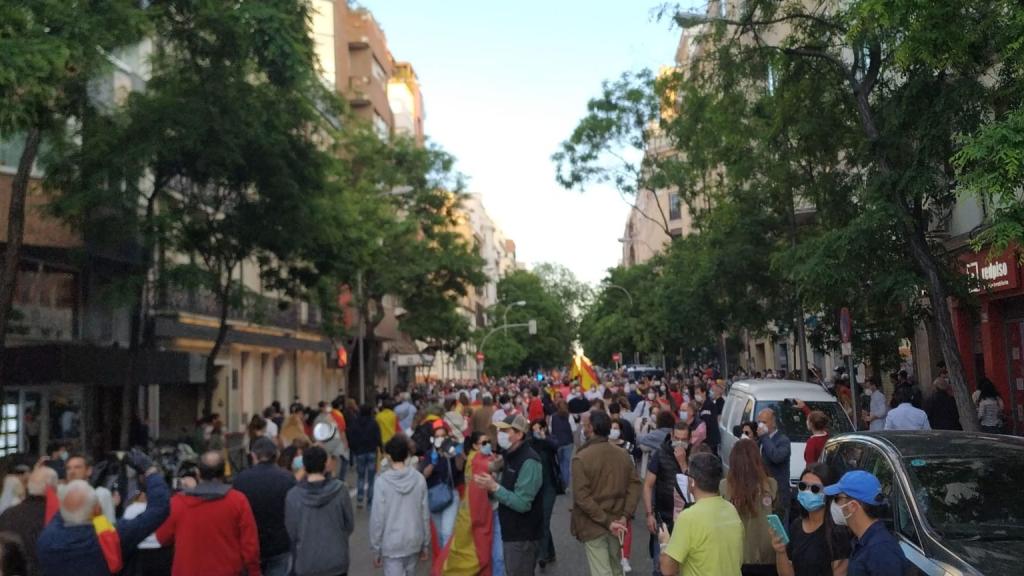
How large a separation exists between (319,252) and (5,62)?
11.7 m

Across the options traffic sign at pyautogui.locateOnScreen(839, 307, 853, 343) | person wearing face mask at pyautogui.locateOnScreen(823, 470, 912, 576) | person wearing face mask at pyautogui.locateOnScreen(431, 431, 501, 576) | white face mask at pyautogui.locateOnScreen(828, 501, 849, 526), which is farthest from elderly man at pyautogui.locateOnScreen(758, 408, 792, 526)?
traffic sign at pyautogui.locateOnScreen(839, 307, 853, 343)

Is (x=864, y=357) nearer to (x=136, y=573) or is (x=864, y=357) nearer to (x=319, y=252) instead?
(x=319, y=252)

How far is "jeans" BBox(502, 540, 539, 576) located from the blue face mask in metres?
3.30

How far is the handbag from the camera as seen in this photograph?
34.4 feet

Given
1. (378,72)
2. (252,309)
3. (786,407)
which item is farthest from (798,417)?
(378,72)

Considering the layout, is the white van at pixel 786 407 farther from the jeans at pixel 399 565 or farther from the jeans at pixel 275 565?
the jeans at pixel 275 565

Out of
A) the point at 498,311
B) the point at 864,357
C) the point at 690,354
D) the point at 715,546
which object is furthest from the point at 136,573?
the point at 498,311

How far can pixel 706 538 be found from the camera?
5.91 m

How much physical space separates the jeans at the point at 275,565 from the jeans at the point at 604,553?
245 centimetres

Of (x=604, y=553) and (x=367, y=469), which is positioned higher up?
(x=367, y=469)

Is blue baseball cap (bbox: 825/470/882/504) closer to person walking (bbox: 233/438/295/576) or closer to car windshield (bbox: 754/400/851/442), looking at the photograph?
person walking (bbox: 233/438/295/576)

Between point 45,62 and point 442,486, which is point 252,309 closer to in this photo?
point 45,62

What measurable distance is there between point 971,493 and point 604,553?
3.09 metres

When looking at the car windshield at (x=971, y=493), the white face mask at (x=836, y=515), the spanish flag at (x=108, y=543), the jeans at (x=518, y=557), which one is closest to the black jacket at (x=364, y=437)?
the jeans at (x=518, y=557)
